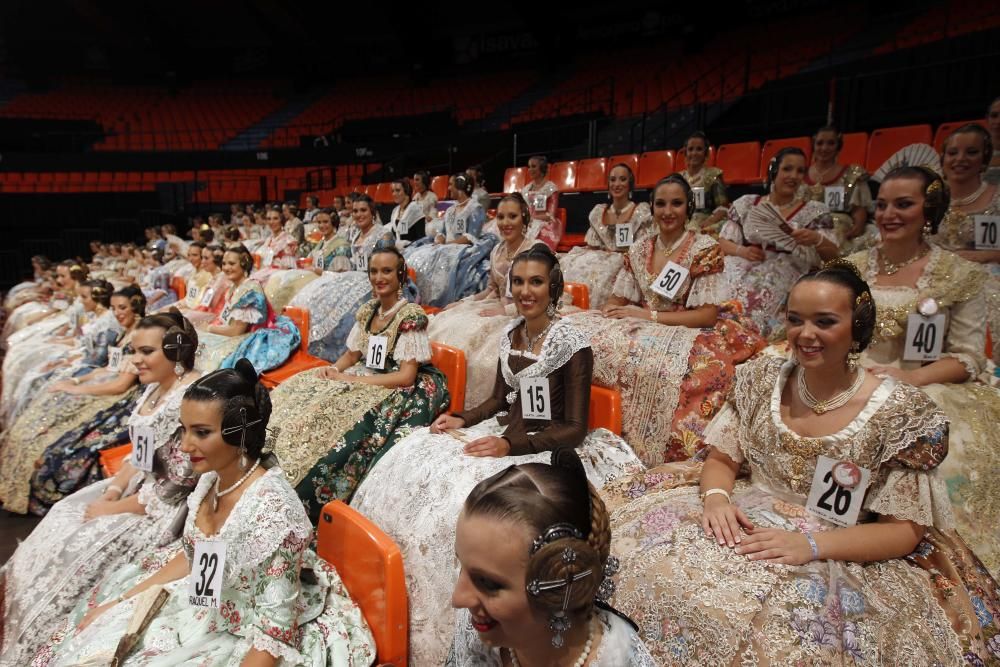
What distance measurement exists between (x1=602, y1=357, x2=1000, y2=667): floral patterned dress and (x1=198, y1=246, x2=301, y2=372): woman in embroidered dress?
3.41 metres

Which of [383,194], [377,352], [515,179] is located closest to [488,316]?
[377,352]

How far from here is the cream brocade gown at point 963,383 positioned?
220 cm

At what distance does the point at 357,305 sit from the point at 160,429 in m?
2.25

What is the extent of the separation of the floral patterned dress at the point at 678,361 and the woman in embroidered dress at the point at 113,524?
1.95 meters

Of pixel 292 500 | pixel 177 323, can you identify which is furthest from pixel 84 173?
pixel 292 500

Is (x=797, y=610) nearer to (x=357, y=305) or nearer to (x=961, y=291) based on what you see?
(x=961, y=291)

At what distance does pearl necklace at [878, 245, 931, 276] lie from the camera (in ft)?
8.20

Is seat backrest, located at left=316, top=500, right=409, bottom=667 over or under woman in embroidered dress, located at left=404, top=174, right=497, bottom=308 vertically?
under

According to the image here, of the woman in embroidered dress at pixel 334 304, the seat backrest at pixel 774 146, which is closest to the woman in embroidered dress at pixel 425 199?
the woman in embroidered dress at pixel 334 304

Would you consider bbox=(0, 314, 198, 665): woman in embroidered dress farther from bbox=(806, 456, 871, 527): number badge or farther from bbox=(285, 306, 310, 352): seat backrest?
bbox=(806, 456, 871, 527): number badge

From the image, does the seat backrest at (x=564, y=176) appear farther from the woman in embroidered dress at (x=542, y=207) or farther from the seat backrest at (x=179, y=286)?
the seat backrest at (x=179, y=286)

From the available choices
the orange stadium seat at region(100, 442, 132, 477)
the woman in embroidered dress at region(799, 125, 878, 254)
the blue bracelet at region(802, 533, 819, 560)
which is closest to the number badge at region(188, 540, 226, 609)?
the blue bracelet at region(802, 533, 819, 560)

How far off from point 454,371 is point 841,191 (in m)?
2.92

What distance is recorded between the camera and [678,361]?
10.1 feet
